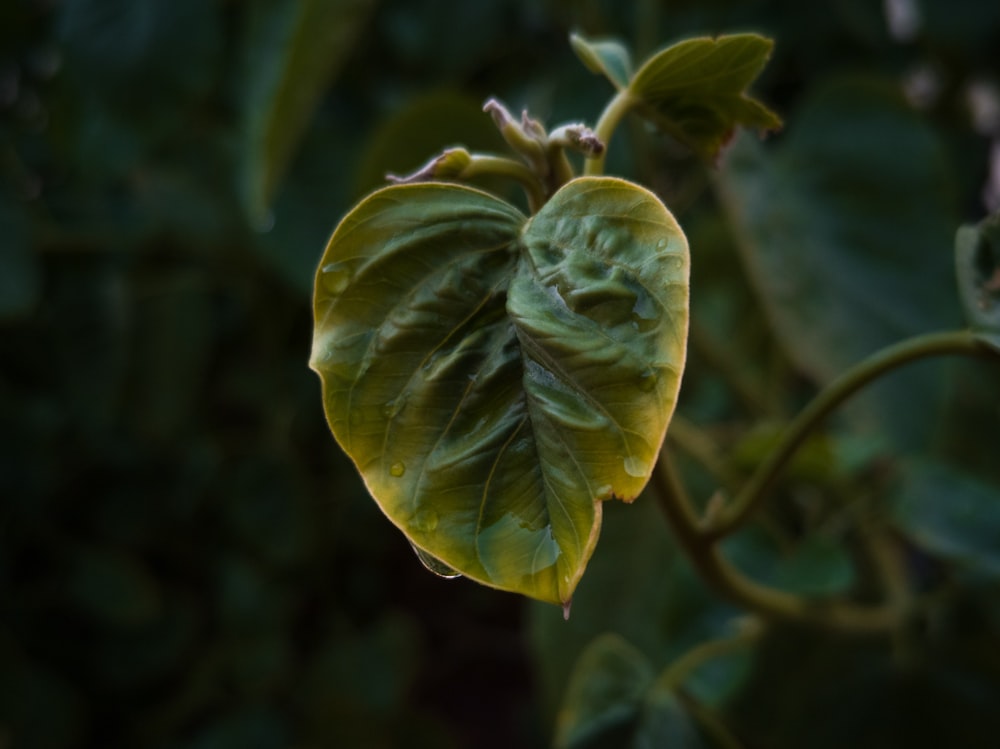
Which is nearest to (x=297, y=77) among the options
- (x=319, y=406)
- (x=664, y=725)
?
(x=664, y=725)

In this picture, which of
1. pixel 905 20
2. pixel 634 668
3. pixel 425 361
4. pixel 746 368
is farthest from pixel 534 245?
pixel 905 20

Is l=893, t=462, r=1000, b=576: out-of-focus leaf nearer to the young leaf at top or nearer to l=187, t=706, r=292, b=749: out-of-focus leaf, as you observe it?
the young leaf at top

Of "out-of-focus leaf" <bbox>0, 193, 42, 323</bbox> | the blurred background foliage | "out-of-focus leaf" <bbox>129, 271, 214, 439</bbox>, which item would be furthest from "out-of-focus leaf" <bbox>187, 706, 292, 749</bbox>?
"out-of-focus leaf" <bbox>0, 193, 42, 323</bbox>

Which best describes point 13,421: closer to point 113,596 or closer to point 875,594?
point 113,596

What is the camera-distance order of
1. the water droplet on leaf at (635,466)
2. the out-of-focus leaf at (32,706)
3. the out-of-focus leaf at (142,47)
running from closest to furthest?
the water droplet on leaf at (635,466)
the out-of-focus leaf at (142,47)
the out-of-focus leaf at (32,706)

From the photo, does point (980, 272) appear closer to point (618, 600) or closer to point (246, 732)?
point (618, 600)

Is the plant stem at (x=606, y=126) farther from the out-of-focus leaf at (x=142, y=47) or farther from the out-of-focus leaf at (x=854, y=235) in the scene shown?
the out-of-focus leaf at (x=142, y=47)

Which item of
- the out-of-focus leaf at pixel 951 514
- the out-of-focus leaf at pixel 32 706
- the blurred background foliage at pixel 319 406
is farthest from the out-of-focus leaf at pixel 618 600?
the out-of-focus leaf at pixel 32 706
